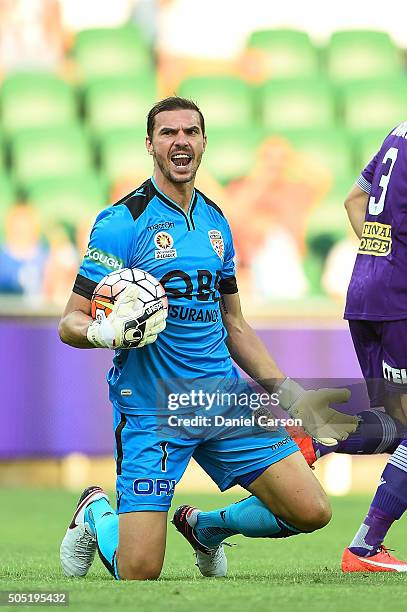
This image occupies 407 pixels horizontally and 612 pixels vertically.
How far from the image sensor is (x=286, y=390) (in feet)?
18.5

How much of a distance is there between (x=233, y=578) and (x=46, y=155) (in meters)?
9.71

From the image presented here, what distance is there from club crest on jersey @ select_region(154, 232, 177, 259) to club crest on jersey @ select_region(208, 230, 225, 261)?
199 mm

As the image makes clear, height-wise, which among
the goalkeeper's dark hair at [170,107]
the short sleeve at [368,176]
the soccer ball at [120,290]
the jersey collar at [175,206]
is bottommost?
the soccer ball at [120,290]

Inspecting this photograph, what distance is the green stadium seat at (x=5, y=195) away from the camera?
44.2 ft

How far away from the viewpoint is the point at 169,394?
5602 mm

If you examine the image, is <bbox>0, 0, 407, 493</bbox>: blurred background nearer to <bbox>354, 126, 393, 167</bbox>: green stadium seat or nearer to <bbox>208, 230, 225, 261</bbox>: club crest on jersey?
<bbox>354, 126, 393, 167</bbox>: green stadium seat

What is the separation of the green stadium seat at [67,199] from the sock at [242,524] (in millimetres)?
7952

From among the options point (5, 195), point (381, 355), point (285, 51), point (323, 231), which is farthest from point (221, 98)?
point (381, 355)

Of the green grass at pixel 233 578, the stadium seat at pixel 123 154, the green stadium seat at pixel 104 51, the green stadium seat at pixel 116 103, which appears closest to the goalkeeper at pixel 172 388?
the green grass at pixel 233 578

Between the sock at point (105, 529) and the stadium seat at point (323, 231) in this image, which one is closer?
the sock at point (105, 529)

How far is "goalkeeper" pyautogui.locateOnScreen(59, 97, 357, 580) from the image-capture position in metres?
5.48

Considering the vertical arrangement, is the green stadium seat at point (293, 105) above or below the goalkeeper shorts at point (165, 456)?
above

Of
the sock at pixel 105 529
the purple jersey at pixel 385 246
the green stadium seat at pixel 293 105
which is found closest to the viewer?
the sock at pixel 105 529

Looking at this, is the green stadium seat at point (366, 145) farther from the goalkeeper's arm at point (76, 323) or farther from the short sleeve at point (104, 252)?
the goalkeeper's arm at point (76, 323)
